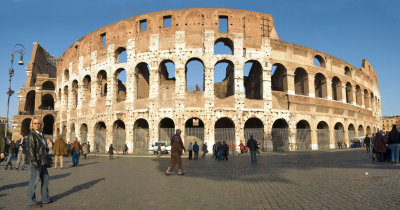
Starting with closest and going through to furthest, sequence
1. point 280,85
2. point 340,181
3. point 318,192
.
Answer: point 318,192 → point 340,181 → point 280,85

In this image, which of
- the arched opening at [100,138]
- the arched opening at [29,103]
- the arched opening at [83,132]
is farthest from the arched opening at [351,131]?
the arched opening at [29,103]

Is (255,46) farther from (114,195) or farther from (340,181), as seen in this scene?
(114,195)

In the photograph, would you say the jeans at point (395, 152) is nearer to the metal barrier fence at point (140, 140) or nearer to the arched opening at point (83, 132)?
the metal barrier fence at point (140, 140)

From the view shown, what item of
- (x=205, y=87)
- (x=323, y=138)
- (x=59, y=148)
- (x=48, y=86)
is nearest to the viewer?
(x=59, y=148)

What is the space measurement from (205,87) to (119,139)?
32.0ft

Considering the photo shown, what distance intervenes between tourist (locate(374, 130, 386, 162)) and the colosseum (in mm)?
12176

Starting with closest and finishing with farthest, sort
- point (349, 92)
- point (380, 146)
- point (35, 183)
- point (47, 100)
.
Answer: point (35, 183) < point (380, 146) < point (349, 92) < point (47, 100)

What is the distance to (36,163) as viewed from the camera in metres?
4.42

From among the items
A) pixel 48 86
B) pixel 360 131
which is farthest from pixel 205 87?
pixel 48 86

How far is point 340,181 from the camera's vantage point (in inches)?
244

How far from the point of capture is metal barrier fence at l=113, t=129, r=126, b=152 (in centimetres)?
→ 2433

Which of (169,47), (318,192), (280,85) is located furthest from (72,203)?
(280,85)

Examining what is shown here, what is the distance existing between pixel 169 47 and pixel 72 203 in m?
20.0

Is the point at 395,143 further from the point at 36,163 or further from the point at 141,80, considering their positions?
the point at 141,80
